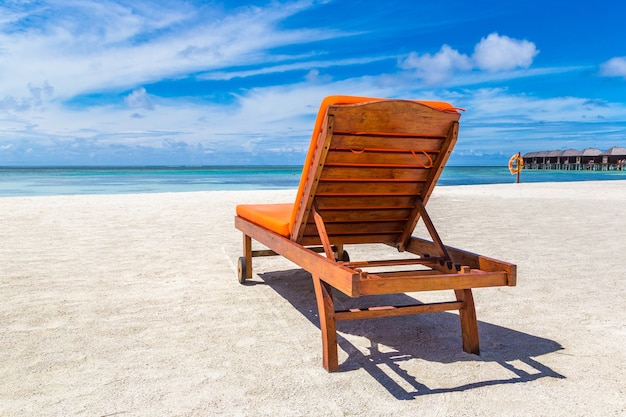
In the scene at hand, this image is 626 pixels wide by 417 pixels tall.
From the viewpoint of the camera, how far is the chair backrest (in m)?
2.85

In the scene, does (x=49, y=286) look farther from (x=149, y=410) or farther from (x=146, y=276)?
(x=149, y=410)

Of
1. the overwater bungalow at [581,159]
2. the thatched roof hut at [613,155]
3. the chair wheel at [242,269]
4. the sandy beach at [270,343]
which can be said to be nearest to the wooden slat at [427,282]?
the sandy beach at [270,343]

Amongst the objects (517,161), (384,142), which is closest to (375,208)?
(384,142)

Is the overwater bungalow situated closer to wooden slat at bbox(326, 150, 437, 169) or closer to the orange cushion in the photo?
the orange cushion

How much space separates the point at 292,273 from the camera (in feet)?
16.4

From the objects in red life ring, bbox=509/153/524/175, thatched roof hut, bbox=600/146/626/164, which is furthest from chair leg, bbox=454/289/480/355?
thatched roof hut, bbox=600/146/626/164

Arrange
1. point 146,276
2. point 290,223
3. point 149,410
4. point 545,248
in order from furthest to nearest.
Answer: point 545,248, point 146,276, point 290,223, point 149,410

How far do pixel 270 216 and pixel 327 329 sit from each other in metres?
1.47

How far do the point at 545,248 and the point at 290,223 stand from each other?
387 cm

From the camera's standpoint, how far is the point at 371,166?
3186 mm

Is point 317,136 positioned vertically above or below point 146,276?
above

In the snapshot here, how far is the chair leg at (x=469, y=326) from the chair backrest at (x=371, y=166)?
76 centimetres

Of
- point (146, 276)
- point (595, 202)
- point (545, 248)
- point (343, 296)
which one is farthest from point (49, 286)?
point (595, 202)

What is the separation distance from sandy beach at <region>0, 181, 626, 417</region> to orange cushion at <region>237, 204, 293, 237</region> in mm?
576
